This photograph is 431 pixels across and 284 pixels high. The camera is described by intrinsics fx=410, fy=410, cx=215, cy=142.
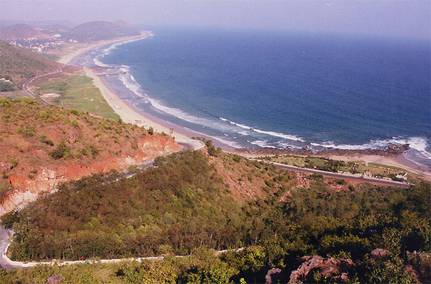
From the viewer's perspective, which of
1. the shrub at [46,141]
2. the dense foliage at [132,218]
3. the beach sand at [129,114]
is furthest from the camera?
the beach sand at [129,114]

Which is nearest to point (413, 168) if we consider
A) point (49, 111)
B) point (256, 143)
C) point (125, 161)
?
point (256, 143)

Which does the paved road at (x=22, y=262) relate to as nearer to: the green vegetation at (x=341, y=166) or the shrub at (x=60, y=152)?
the shrub at (x=60, y=152)

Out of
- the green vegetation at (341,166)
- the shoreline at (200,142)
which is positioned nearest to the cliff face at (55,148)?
the shoreline at (200,142)

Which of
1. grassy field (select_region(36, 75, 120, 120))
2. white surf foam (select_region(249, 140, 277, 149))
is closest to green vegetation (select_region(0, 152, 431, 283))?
white surf foam (select_region(249, 140, 277, 149))

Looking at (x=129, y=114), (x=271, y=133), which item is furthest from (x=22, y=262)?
(x=129, y=114)

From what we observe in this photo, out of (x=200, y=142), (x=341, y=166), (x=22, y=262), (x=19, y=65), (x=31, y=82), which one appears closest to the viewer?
(x=22, y=262)

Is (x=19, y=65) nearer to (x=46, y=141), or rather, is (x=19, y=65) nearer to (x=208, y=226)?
(x=46, y=141)

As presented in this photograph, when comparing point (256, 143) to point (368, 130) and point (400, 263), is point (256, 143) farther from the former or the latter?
point (400, 263)
